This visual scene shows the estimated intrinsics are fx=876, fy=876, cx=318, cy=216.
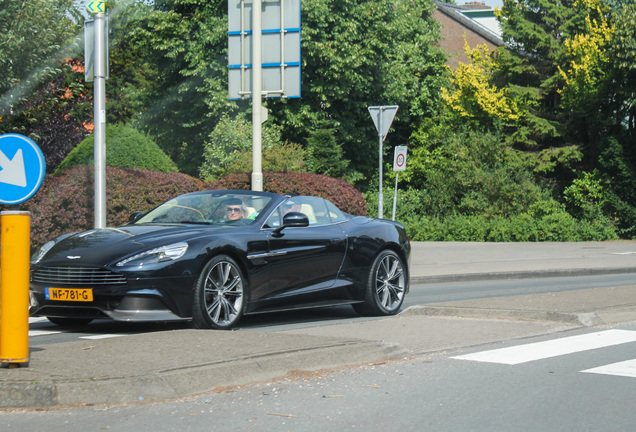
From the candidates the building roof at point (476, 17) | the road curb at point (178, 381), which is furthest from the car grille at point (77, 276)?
the building roof at point (476, 17)

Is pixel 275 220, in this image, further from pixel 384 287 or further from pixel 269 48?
pixel 269 48

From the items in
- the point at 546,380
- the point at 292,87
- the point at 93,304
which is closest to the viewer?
the point at 546,380

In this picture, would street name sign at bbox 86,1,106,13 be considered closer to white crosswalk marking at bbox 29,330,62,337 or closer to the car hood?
the car hood

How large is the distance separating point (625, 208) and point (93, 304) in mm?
28766

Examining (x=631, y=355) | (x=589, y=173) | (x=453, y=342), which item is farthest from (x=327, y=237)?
(x=589, y=173)

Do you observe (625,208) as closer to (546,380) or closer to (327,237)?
(327,237)

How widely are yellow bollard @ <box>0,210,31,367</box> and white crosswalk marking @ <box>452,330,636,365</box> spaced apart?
3.39 meters

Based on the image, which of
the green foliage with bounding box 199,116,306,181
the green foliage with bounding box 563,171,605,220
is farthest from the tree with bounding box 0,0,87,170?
the green foliage with bounding box 563,171,605,220

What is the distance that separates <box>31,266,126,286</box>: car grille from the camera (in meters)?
7.96

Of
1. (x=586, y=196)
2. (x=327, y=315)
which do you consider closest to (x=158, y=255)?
(x=327, y=315)

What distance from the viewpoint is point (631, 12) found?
32.4 m

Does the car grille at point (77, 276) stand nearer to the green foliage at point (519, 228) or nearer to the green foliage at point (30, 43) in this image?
the green foliage at point (30, 43)

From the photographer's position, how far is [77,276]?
8.11m

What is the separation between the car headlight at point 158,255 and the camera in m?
8.00
